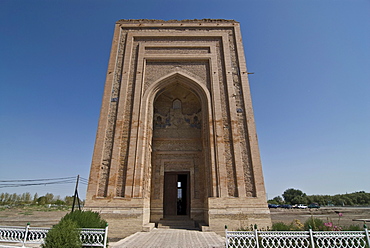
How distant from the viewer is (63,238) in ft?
12.5

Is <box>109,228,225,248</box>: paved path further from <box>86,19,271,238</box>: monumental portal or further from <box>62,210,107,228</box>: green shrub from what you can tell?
<box>86,19,271,238</box>: monumental portal

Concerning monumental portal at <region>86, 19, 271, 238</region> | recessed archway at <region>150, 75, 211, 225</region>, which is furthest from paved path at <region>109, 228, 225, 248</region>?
recessed archway at <region>150, 75, 211, 225</region>

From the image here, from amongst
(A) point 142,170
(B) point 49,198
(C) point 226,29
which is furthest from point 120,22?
(B) point 49,198

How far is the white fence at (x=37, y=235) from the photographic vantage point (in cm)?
419

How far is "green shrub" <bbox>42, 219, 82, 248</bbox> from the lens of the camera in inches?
148

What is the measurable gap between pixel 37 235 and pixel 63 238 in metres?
0.95

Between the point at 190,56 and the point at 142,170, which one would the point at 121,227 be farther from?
the point at 190,56

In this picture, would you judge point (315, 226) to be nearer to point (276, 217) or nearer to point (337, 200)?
point (276, 217)

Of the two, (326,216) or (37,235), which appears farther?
(326,216)

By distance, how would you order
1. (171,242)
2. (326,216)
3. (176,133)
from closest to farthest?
(171,242) < (176,133) < (326,216)

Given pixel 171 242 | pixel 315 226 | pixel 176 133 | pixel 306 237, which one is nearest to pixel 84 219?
pixel 171 242

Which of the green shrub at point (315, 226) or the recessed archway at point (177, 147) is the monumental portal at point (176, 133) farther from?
the green shrub at point (315, 226)

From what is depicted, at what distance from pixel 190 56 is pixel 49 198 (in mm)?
63230

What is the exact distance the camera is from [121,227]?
7.22 metres
